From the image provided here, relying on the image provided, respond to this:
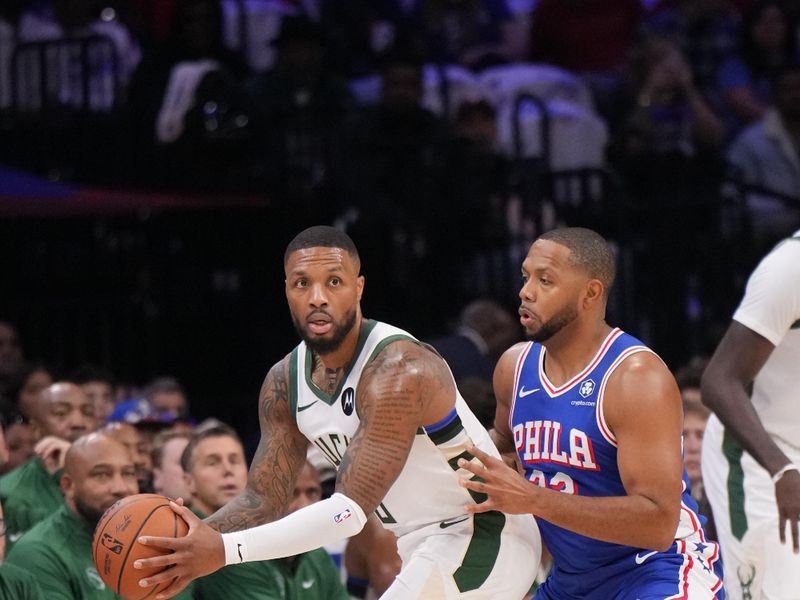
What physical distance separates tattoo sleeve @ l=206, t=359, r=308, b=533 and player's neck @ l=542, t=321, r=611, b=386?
91 cm

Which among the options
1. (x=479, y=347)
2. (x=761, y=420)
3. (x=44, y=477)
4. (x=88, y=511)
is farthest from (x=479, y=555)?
(x=479, y=347)

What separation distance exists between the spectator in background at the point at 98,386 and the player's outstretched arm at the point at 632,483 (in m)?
4.84

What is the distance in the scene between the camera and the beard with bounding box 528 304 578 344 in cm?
497

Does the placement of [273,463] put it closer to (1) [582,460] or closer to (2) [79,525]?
(1) [582,460]

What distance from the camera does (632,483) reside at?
4723 millimetres

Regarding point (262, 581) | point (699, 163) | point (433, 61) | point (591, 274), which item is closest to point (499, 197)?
point (699, 163)

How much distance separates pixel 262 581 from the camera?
23.1ft

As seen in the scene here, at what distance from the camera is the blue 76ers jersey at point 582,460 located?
4895 mm

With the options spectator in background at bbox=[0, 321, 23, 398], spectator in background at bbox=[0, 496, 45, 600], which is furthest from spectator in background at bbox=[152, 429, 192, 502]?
spectator in background at bbox=[0, 321, 23, 398]

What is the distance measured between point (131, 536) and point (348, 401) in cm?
87

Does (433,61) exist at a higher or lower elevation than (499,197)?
higher

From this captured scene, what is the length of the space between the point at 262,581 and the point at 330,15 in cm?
670

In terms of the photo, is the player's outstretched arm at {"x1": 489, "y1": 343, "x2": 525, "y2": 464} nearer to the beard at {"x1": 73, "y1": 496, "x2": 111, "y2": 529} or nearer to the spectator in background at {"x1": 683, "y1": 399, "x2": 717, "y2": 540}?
the beard at {"x1": 73, "y1": 496, "x2": 111, "y2": 529}

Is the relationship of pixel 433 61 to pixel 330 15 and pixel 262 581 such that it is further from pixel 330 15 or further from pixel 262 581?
pixel 262 581
